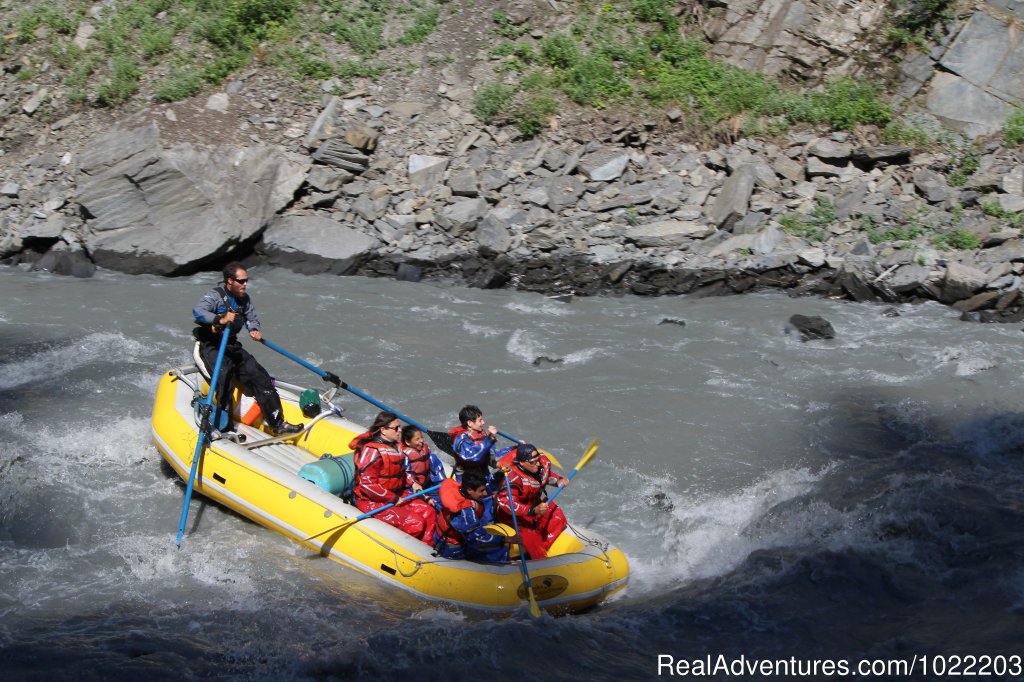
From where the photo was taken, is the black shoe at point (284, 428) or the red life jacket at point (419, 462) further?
the black shoe at point (284, 428)

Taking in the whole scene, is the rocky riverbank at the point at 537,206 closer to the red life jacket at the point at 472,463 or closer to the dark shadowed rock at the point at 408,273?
the dark shadowed rock at the point at 408,273

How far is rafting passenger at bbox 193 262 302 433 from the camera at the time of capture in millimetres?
7165

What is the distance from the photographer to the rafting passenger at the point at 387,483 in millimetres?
6414

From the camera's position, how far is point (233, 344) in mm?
7461

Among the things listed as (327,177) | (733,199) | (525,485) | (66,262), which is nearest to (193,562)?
(525,485)

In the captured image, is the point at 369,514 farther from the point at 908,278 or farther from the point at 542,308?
the point at 908,278

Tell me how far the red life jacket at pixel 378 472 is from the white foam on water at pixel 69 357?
4.18 meters

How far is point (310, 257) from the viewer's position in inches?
499

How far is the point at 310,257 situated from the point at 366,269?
75 cm

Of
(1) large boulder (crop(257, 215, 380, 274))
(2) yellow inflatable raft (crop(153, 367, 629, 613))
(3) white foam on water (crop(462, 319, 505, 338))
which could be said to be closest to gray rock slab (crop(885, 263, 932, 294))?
(3) white foam on water (crop(462, 319, 505, 338))

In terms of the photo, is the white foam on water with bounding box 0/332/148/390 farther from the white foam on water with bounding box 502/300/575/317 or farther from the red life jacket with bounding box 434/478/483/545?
the red life jacket with bounding box 434/478/483/545

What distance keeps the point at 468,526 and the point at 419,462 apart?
32.4 inches

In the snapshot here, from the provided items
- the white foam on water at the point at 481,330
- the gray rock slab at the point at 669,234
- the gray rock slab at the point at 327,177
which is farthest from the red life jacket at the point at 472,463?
the gray rock slab at the point at 327,177

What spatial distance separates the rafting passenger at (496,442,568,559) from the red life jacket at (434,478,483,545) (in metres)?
0.37
